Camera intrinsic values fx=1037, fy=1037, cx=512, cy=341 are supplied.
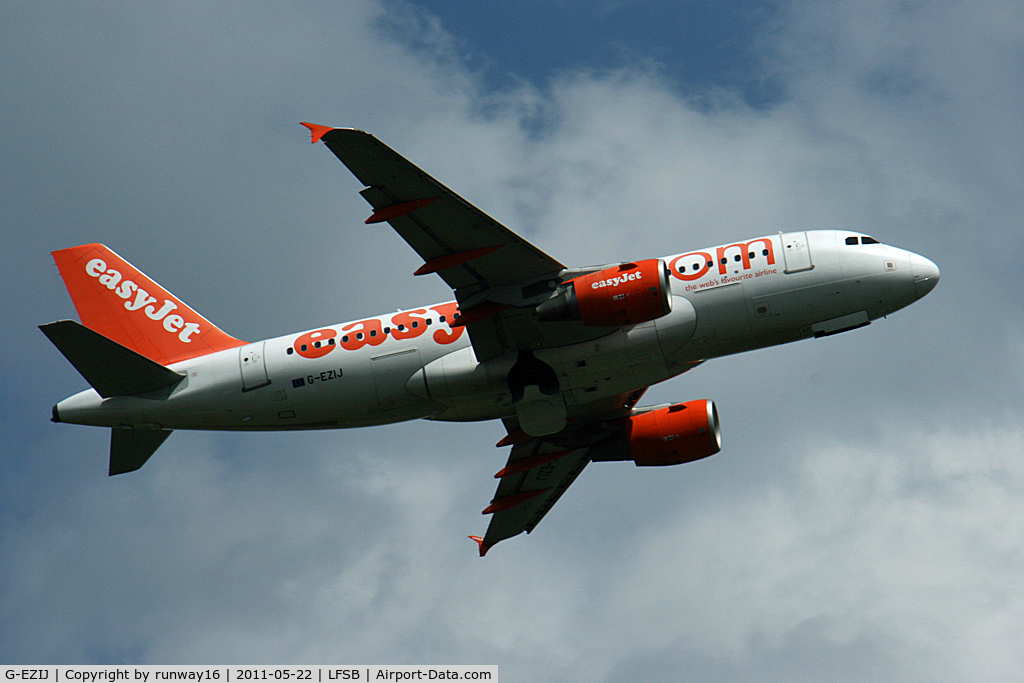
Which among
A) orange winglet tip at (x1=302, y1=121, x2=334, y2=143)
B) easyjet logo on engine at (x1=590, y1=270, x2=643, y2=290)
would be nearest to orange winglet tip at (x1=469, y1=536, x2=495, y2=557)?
easyjet logo on engine at (x1=590, y1=270, x2=643, y2=290)

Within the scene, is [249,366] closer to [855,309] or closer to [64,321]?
[64,321]

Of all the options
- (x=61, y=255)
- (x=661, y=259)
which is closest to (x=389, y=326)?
(x=661, y=259)

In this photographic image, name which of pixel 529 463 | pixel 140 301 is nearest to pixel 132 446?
pixel 140 301

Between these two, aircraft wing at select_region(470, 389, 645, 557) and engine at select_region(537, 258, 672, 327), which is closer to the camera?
engine at select_region(537, 258, 672, 327)

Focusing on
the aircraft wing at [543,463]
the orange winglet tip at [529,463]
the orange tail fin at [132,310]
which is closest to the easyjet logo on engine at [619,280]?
the aircraft wing at [543,463]

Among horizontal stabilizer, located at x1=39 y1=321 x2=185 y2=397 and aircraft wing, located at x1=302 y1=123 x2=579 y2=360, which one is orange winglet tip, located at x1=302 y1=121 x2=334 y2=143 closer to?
aircraft wing, located at x1=302 y1=123 x2=579 y2=360

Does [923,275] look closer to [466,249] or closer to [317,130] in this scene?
[466,249]

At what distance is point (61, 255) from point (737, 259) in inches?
1167

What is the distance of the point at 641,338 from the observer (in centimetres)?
3819

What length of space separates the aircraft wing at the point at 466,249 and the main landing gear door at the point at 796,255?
836 cm

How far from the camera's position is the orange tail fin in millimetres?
43906

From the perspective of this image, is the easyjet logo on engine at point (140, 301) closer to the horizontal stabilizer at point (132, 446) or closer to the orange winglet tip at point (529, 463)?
the horizontal stabilizer at point (132, 446)

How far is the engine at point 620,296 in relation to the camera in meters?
36.6

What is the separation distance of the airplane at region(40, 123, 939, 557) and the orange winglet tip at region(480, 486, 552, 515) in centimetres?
736
